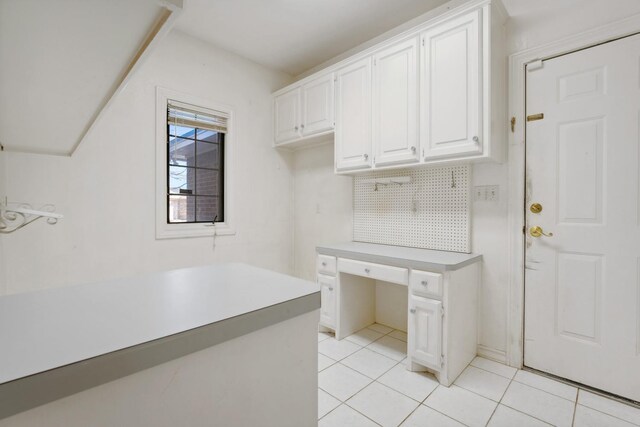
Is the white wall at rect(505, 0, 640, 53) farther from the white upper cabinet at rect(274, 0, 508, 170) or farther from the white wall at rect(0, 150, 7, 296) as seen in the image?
the white wall at rect(0, 150, 7, 296)

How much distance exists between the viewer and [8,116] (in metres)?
1.05

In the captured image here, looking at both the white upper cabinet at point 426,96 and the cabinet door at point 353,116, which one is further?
the cabinet door at point 353,116

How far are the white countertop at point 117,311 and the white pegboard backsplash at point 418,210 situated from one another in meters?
1.75

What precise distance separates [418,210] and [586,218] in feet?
3.57

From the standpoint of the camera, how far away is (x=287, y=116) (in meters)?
3.26

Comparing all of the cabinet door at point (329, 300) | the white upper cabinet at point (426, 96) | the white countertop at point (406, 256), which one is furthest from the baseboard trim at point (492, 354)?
the white upper cabinet at point (426, 96)

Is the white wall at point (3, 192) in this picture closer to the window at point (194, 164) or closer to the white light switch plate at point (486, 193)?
the window at point (194, 164)

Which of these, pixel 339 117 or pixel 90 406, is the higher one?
pixel 339 117

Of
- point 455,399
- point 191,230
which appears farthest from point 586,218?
point 191,230

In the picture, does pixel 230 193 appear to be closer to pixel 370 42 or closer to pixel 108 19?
pixel 370 42

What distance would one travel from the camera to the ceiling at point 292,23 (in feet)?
7.84

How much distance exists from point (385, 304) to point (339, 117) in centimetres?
186

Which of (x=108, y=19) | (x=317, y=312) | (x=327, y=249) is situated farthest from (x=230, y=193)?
(x=108, y=19)

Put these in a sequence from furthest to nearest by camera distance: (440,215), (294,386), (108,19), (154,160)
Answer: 1. (154,160)
2. (440,215)
3. (294,386)
4. (108,19)
